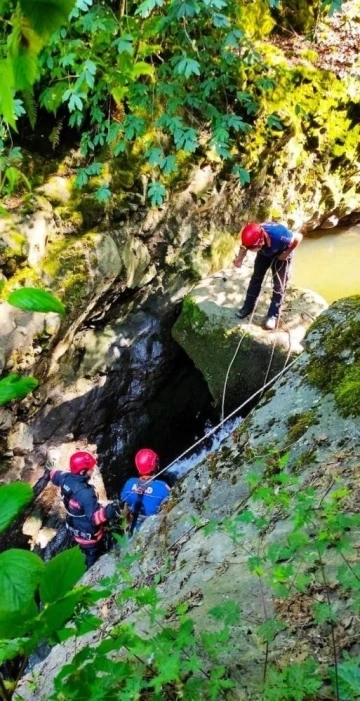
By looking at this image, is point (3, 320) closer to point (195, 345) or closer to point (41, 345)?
point (41, 345)

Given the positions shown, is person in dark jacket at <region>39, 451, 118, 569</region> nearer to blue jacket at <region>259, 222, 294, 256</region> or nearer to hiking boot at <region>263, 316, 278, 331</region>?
hiking boot at <region>263, 316, 278, 331</region>

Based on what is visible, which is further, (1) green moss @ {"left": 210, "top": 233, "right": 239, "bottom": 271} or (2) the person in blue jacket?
(1) green moss @ {"left": 210, "top": 233, "right": 239, "bottom": 271}

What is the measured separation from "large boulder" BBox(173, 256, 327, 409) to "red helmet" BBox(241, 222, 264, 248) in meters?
1.30

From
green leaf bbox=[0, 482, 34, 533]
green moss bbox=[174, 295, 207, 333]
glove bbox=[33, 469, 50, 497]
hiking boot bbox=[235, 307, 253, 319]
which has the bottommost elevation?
glove bbox=[33, 469, 50, 497]

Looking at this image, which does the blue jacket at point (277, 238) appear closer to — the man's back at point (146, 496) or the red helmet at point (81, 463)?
the man's back at point (146, 496)

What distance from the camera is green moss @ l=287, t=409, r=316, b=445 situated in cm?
337

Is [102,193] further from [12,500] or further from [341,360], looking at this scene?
[12,500]

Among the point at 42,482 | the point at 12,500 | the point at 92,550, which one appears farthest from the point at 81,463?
the point at 12,500

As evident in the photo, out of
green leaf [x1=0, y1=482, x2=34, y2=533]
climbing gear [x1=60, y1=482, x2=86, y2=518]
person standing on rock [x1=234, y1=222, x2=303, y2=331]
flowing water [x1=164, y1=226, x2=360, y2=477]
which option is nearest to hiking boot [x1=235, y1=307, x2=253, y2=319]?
person standing on rock [x1=234, y1=222, x2=303, y2=331]

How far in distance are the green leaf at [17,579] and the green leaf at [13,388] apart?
0.82 feet

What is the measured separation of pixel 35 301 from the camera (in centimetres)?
81

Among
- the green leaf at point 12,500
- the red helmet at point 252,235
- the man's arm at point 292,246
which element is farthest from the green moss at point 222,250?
the green leaf at point 12,500

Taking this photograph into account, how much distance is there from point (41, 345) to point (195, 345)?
2084mm

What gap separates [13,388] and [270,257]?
17.9ft
